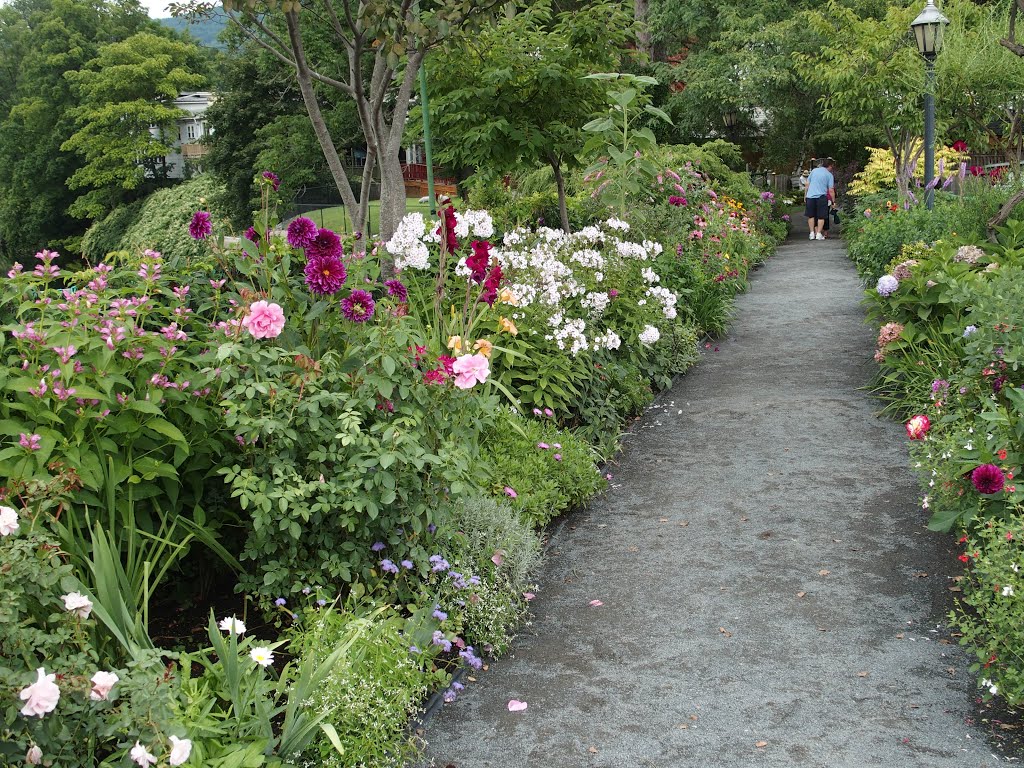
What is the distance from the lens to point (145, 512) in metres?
3.69

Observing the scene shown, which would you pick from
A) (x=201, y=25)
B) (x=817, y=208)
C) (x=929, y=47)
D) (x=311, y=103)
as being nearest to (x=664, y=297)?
(x=311, y=103)

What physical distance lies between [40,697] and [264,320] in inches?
65.7

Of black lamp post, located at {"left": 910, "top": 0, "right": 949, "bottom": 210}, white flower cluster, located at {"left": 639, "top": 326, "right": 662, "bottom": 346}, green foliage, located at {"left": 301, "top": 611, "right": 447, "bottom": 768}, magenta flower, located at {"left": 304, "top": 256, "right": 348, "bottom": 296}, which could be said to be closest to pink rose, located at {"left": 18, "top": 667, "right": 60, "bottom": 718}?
green foliage, located at {"left": 301, "top": 611, "right": 447, "bottom": 768}

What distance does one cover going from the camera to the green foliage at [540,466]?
504 centimetres

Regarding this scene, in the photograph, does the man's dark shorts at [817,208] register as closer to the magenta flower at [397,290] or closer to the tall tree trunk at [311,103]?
the tall tree trunk at [311,103]

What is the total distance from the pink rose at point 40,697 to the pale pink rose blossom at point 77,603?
1.04ft

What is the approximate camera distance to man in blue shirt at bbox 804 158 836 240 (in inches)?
703

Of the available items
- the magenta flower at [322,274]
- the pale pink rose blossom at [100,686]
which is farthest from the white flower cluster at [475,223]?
the pale pink rose blossom at [100,686]

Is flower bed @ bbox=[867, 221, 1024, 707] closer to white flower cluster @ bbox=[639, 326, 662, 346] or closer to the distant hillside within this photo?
white flower cluster @ bbox=[639, 326, 662, 346]

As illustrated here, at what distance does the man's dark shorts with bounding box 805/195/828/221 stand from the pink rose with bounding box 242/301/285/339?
17.0m

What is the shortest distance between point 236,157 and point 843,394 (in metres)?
35.4

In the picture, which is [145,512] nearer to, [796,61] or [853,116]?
[853,116]

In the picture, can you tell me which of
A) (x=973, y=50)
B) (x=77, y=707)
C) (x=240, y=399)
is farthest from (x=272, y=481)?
(x=973, y=50)

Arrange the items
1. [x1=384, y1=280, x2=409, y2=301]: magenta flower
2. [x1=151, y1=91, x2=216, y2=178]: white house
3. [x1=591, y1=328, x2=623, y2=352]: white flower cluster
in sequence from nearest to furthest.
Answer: [x1=384, y1=280, x2=409, y2=301]: magenta flower
[x1=591, y1=328, x2=623, y2=352]: white flower cluster
[x1=151, y1=91, x2=216, y2=178]: white house
